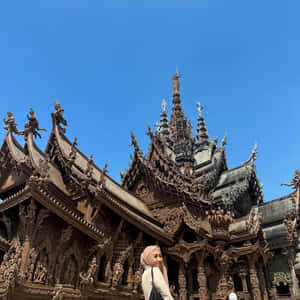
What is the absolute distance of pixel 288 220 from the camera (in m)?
15.8

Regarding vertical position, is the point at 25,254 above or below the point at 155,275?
above

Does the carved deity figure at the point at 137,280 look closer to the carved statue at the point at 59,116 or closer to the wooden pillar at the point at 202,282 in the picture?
the wooden pillar at the point at 202,282

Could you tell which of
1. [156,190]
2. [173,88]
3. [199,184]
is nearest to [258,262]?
[199,184]

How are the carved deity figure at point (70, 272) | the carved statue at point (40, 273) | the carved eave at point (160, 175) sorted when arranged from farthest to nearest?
the carved eave at point (160, 175)
the carved deity figure at point (70, 272)
the carved statue at point (40, 273)

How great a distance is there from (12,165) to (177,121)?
71.4 ft

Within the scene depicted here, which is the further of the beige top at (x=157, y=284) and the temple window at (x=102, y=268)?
the temple window at (x=102, y=268)

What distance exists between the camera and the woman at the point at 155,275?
3266 millimetres

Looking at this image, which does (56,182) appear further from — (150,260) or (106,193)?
(150,260)

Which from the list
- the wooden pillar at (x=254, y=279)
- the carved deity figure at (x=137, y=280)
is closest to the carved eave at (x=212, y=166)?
the wooden pillar at (x=254, y=279)

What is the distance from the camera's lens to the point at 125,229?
1190 centimetres

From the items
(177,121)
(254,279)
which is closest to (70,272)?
(254,279)

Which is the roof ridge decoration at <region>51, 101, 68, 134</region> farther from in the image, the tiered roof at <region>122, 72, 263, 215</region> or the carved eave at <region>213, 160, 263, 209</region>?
the carved eave at <region>213, 160, 263, 209</region>

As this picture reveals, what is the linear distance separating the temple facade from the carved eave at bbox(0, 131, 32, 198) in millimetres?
40

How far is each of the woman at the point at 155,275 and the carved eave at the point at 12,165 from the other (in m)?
7.70
